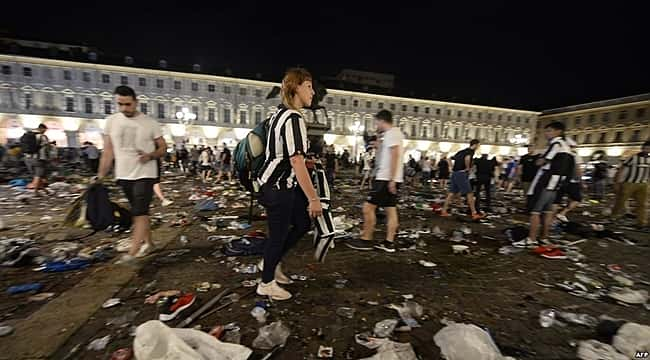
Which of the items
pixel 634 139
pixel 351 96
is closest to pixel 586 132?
pixel 634 139

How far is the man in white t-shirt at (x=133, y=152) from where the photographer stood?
3.06 m

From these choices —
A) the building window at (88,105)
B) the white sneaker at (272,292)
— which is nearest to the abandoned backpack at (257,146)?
the white sneaker at (272,292)

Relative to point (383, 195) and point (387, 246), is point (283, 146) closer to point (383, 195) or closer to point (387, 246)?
point (383, 195)

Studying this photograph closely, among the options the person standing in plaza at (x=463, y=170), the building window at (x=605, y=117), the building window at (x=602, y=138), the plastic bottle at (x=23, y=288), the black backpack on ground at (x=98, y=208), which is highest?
the building window at (x=605, y=117)

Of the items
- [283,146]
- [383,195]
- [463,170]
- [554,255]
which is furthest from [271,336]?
[463,170]

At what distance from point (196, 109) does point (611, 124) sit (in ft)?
231

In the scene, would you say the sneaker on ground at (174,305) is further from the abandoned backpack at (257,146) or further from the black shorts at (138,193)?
the black shorts at (138,193)

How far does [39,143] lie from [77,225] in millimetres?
5536

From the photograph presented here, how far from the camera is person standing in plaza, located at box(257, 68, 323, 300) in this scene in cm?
217

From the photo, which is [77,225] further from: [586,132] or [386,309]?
[586,132]

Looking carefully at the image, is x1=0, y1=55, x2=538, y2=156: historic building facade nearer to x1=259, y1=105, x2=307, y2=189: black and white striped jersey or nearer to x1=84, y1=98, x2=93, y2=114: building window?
x1=84, y1=98, x2=93, y2=114: building window

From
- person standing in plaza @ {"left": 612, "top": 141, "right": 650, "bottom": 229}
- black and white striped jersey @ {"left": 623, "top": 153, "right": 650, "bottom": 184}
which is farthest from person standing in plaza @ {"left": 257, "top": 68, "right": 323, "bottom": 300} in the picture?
black and white striped jersey @ {"left": 623, "top": 153, "right": 650, "bottom": 184}

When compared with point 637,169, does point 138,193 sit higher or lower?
lower

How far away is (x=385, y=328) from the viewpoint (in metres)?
2.11
